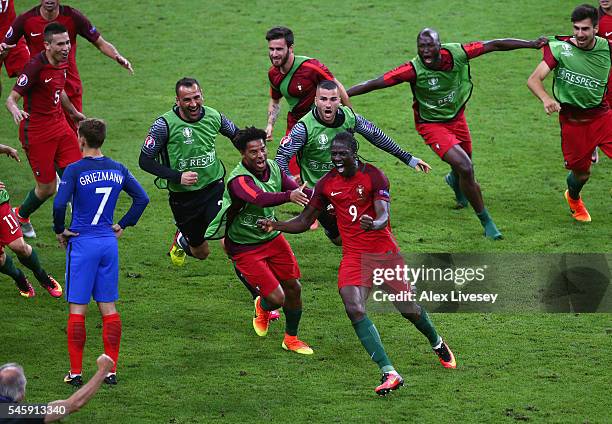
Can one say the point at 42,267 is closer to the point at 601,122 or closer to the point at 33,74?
the point at 33,74

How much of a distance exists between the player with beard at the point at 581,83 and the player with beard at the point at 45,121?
5.33 metres

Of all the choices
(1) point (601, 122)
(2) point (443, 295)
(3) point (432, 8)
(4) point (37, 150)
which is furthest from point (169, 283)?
(3) point (432, 8)

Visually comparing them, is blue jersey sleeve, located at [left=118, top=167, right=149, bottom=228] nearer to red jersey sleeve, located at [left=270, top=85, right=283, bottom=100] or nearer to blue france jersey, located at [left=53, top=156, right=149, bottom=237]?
blue france jersey, located at [left=53, top=156, right=149, bottom=237]

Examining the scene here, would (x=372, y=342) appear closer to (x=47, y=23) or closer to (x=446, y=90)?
(x=446, y=90)

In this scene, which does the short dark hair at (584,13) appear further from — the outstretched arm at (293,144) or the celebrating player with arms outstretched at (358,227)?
the celebrating player with arms outstretched at (358,227)

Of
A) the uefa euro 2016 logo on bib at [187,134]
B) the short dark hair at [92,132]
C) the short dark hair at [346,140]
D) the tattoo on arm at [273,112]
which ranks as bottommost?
the tattoo on arm at [273,112]

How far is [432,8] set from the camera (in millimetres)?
21250

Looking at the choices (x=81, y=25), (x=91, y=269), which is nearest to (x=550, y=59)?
(x=81, y=25)

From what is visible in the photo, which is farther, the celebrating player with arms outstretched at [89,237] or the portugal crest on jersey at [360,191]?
the portugal crest on jersey at [360,191]

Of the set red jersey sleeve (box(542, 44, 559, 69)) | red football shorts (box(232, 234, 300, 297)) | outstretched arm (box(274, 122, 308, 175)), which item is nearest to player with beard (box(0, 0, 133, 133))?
outstretched arm (box(274, 122, 308, 175))

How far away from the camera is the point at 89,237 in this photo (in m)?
9.73

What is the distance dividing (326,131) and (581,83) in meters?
3.33

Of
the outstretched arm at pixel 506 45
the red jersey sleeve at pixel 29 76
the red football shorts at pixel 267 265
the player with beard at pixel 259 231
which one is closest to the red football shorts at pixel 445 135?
the outstretched arm at pixel 506 45

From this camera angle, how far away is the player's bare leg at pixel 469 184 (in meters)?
13.0
